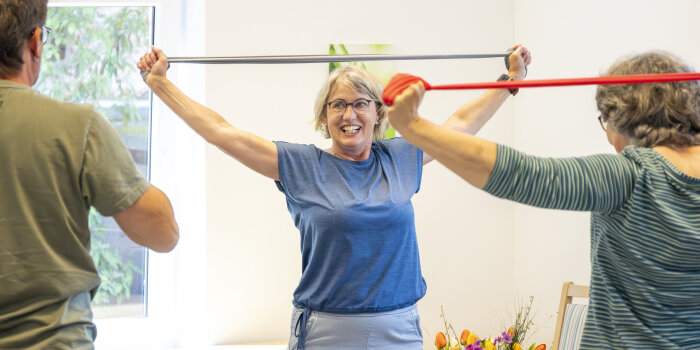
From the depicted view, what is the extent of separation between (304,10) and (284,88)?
1.27 feet

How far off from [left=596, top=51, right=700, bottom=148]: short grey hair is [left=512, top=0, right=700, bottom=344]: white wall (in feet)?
4.55

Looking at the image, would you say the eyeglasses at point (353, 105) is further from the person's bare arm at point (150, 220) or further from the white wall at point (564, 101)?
the white wall at point (564, 101)

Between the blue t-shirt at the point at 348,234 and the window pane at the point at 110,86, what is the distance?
1562 millimetres

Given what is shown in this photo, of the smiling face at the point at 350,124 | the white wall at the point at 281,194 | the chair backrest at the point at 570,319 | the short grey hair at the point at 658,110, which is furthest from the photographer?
the white wall at the point at 281,194

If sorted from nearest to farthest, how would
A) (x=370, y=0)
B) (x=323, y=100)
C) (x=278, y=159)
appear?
(x=278, y=159), (x=323, y=100), (x=370, y=0)

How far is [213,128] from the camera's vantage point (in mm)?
1935

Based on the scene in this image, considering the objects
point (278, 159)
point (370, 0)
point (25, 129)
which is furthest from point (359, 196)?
point (370, 0)

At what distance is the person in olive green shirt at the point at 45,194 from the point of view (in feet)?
3.96

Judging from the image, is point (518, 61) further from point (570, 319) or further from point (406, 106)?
point (570, 319)

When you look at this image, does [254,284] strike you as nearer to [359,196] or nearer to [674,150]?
[359,196]

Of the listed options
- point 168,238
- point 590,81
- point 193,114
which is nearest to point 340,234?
point 193,114

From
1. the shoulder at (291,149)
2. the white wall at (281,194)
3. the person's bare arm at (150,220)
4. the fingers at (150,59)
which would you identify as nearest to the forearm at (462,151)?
the person's bare arm at (150,220)

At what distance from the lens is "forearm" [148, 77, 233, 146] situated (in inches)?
76.1

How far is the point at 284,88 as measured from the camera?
3.25 metres
